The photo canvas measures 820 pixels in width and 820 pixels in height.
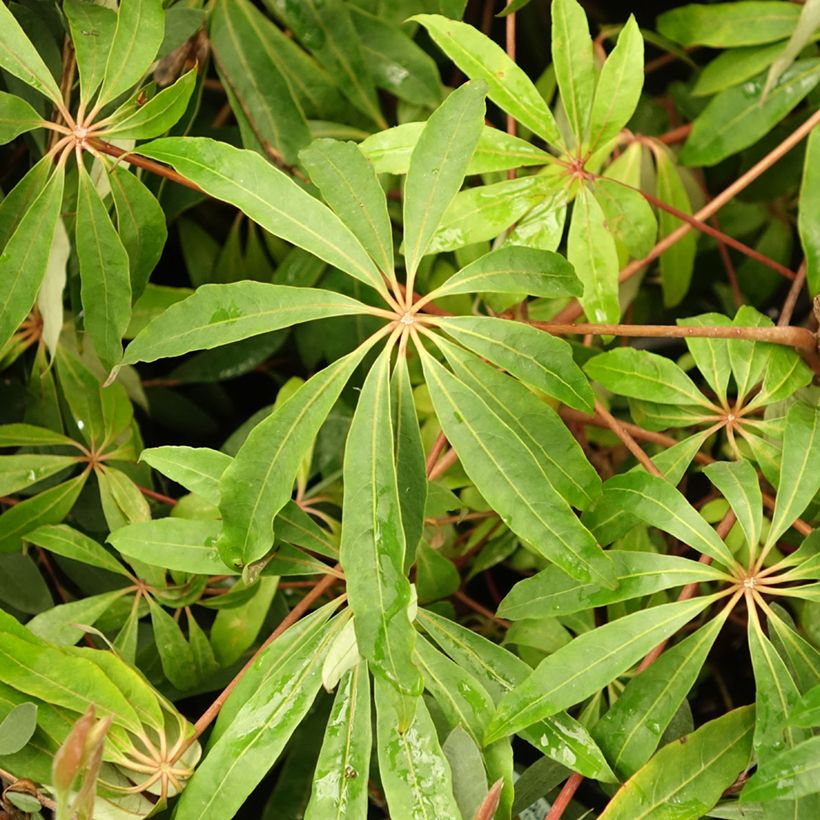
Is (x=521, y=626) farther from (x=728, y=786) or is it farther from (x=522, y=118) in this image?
(x=522, y=118)

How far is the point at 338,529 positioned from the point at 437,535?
0.11 m

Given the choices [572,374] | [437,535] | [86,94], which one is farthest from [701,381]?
[86,94]

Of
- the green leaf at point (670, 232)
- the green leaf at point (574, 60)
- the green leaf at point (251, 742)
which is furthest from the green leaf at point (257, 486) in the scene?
the green leaf at point (670, 232)

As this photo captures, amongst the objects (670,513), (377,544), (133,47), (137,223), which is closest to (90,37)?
(133,47)

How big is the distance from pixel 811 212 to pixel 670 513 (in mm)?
363

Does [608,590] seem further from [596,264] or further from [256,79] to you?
[256,79]

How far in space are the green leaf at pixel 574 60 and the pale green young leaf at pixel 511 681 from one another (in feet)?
1.58

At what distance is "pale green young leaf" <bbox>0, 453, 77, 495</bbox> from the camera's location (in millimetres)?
962

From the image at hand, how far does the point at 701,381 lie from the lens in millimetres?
1325

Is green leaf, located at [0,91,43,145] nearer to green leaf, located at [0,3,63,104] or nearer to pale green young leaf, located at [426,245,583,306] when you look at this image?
green leaf, located at [0,3,63,104]

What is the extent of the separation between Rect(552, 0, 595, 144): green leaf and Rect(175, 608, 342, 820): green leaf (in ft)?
1.86

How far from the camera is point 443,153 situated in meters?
0.73

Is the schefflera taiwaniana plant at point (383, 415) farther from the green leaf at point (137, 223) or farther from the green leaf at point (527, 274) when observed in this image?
the green leaf at point (137, 223)

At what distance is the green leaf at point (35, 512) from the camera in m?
0.93
